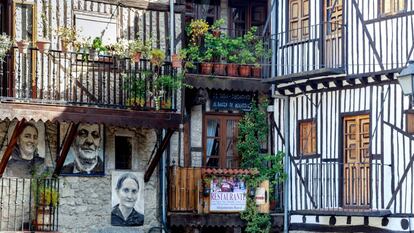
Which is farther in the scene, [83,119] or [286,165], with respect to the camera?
[286,165]

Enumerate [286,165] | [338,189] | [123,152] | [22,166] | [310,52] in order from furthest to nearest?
1. [286,165]
2. [310,52]
3. [338,189]
4. [123,152]
5. [22,166]

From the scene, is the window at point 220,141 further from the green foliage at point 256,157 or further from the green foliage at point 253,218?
the green foliage at point 253,218

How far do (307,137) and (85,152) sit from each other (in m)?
4.91

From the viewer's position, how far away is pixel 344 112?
2402 cm

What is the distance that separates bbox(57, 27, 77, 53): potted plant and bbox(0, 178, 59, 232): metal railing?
2.52 m

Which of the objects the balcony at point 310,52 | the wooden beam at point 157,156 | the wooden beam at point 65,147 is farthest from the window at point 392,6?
the wooden beam at point 65,147

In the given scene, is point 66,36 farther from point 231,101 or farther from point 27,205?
point 231,101

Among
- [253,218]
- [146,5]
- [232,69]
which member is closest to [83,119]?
[146,5]

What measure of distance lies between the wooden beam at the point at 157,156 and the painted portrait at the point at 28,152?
2.24 meters

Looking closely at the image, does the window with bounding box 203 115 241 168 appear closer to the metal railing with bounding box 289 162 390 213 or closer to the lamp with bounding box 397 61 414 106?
the metal railing with bounding box 289 162 390 213

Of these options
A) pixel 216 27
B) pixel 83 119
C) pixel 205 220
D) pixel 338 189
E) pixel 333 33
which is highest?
pixel 216 27

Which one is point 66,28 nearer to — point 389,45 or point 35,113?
point 35,113

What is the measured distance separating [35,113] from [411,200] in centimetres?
716

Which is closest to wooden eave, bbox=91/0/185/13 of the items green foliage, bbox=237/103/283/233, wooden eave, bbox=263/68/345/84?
wooden eave, bbox=263/68/345/84
